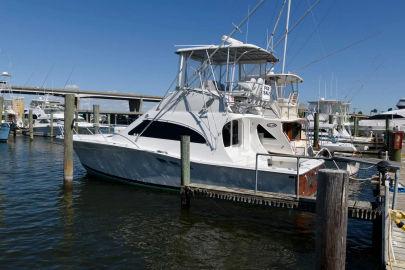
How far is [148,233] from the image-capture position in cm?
980

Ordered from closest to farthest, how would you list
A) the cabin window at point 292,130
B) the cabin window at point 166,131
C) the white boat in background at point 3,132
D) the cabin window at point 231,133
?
the cabin window at point 231,133
the cabin window at point 166,131
the cabin window at point 292,130
the white boat in background at point 3,132

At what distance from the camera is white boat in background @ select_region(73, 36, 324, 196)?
1280 centimetres

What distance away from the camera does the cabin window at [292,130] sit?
592 inches

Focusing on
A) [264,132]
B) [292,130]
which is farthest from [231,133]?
[292,130]

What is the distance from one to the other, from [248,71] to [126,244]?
833 centimetres

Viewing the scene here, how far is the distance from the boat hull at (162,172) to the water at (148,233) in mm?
599

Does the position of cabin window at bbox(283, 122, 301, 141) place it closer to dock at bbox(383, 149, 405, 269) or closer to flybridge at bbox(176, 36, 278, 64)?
flybridge at bbox(176, 36, 278, 64)

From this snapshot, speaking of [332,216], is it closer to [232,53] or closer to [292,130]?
[232,53]

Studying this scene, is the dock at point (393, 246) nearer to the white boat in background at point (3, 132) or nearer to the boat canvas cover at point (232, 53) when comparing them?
the boat canvas cover at point (232, 53)

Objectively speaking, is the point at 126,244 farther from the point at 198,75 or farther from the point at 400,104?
the point at 400,104

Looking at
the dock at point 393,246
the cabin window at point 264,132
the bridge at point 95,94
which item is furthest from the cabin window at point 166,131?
the bridge at point 95,94

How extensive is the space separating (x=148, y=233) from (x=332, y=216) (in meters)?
5.55

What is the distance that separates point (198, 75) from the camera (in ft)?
45.3

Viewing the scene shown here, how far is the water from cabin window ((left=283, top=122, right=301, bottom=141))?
415 centimetres
